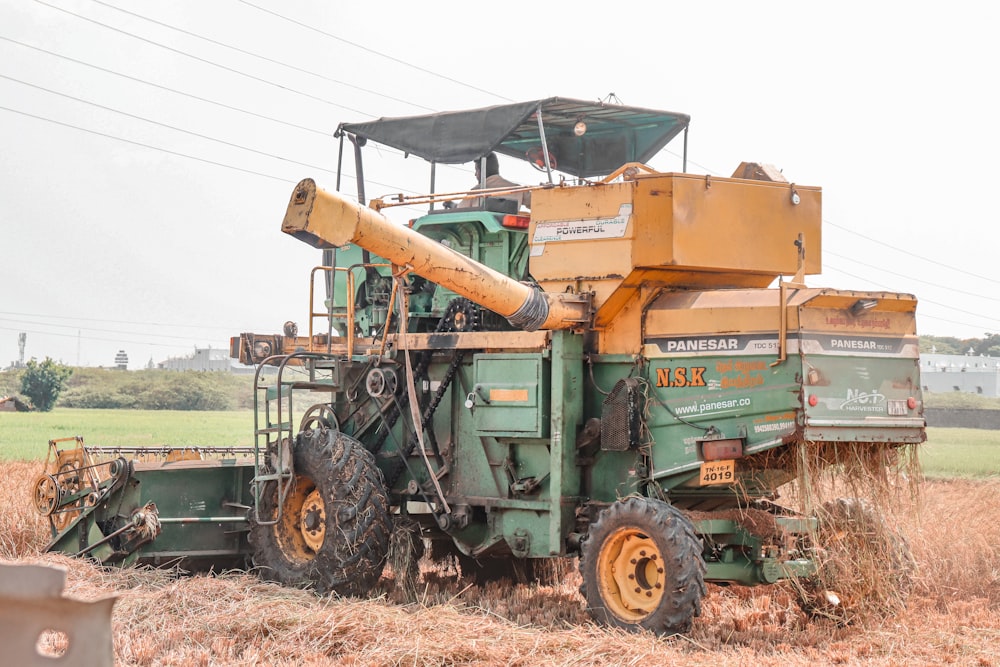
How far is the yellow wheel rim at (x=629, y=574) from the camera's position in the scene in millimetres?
8180

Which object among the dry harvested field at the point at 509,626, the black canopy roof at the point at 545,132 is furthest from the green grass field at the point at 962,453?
the dry harvested field at the point at 509,626

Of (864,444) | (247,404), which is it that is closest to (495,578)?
(864,444)

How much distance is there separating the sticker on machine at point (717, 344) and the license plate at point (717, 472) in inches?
30.5

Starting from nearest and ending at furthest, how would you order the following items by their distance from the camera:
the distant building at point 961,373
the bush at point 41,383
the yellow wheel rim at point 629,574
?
1. the yellow wheel rim at point 629,574
2. the bush at point 41,383
3. the distant building at point 961,373

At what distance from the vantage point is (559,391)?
9203 mm

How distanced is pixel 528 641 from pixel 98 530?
185 inches

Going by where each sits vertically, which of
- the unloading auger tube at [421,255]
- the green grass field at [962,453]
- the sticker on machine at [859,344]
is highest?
the unloading auger tube at [421,255]

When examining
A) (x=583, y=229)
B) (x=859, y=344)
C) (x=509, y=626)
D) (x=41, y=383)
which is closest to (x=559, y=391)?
(x=583, y=229)

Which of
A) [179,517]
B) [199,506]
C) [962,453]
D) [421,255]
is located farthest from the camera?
[962,453]

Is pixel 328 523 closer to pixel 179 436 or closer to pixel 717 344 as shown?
pixel 717 344

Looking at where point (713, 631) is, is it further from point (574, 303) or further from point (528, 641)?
point (574, 303)

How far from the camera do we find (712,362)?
8.62 metres

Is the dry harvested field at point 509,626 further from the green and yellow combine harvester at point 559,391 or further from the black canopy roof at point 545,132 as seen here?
the black canopy roof at point 545,132

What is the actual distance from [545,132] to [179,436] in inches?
874
